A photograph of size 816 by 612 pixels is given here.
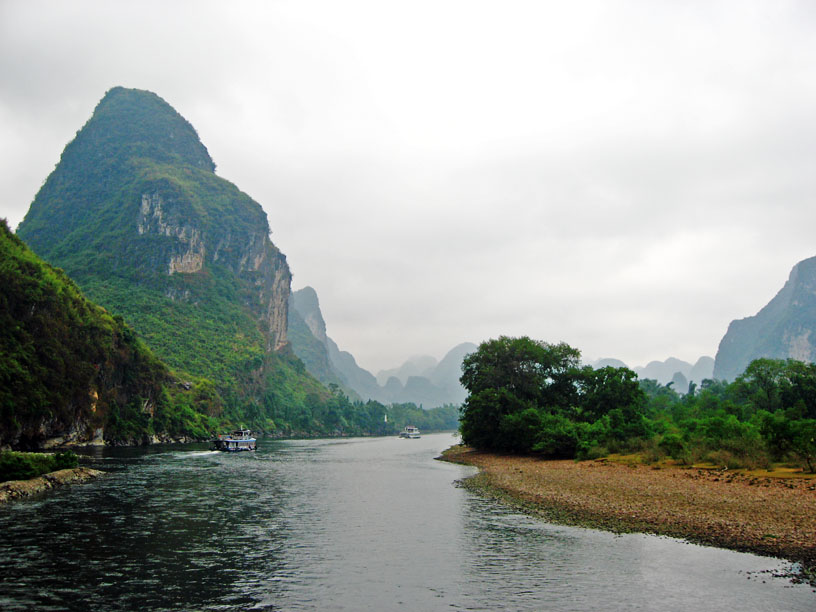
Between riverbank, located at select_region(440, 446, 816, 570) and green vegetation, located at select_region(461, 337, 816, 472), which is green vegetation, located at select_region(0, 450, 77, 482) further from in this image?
green vegetation, located at select_region(461, 337, 816, 472)

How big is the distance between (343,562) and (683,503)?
20.1 metres

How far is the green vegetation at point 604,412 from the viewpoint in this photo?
46.3m

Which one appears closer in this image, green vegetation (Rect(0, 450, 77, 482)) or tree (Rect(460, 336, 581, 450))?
green vegetation (Rect(0, 450, 77, 482))

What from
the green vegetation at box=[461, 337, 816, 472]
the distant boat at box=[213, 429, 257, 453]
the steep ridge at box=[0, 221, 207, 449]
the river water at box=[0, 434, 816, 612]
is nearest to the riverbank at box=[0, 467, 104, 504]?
the river water at box=[0, 434, 816, 612]

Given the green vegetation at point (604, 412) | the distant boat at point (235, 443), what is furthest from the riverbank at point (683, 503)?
the distant boat at point (235, 443)

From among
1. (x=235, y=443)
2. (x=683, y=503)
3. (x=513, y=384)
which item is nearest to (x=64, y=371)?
(x=235, y=443)

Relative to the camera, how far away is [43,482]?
39.3m

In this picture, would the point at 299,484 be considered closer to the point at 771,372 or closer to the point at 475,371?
the point at 475,371

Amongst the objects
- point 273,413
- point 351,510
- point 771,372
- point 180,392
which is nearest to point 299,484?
point 351,510

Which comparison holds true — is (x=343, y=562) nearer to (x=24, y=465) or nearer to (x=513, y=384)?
(x=24, y=465)

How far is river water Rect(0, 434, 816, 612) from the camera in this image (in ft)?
53.5

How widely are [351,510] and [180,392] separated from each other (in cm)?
11050

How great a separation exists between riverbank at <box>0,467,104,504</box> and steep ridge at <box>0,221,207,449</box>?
80.7 ft

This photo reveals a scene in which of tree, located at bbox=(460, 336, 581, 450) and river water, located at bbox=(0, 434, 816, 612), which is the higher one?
tree, located at bbox=(460, 336, 581, 450)
